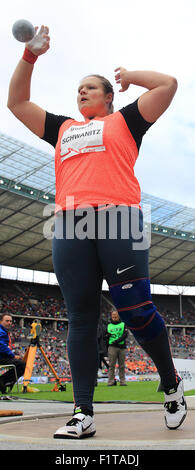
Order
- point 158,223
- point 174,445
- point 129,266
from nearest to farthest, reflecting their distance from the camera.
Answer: point 174,445
point 129,266
point 158,223

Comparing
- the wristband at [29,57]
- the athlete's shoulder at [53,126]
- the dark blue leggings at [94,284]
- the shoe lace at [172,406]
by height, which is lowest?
the shoe lace at [172,406]

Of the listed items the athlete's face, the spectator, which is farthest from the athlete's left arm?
the spectator

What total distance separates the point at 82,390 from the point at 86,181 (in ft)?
3.14

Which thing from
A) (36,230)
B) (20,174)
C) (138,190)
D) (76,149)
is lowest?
(138,190)

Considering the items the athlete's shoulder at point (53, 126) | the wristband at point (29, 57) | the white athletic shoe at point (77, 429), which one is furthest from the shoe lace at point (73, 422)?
the wristband at point (29, 57)

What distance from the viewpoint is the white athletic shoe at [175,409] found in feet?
7.29

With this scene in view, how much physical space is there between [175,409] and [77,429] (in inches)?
Answer: 24.0

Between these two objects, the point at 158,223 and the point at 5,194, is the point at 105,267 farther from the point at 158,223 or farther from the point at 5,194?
the point at 158,223

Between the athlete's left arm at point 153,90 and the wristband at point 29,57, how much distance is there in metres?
0.50

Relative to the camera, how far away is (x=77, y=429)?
1.87 metres

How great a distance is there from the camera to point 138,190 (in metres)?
2.26

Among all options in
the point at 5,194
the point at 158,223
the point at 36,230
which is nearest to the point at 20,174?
the point at 5,194

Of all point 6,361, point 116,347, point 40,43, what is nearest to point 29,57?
point 40,43

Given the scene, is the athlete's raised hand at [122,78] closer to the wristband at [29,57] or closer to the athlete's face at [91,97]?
the athlete's face at [91,97]
